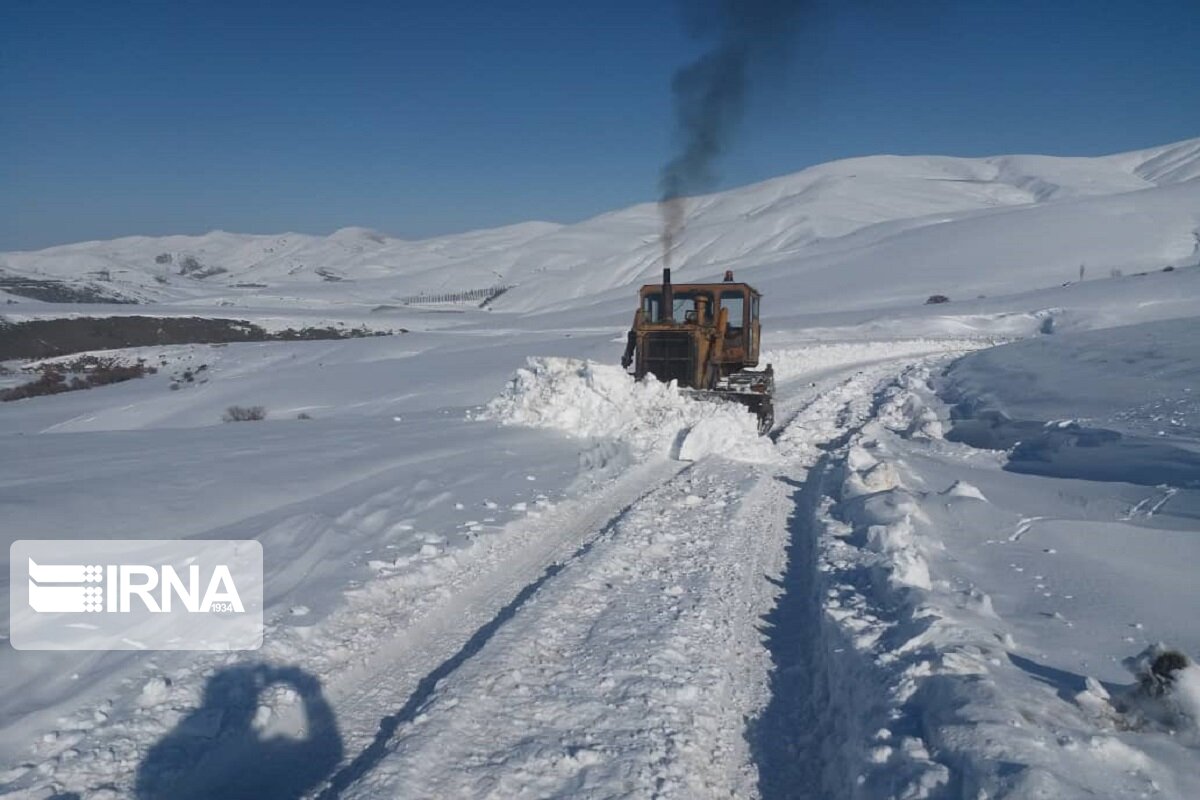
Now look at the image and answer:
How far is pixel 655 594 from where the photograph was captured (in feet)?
19.6

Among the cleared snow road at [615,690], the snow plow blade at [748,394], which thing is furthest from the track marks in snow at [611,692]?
the snow plow blade at [748,394]

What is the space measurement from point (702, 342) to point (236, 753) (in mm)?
10653

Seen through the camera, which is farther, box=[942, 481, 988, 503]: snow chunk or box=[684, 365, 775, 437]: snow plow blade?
box=[684, 365, 775, 437]: snow plow blade

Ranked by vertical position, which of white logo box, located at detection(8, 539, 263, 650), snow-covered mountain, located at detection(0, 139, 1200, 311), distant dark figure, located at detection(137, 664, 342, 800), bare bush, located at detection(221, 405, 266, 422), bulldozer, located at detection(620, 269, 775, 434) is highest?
snow-covered mountain, located at detection(0, 139, 1200, 311)

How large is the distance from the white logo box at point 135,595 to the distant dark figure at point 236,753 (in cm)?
58

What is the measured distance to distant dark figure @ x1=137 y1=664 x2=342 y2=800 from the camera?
3.72 m

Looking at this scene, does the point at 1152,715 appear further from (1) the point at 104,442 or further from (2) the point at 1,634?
(1) the point at 104,442

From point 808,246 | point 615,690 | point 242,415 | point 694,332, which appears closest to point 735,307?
point 694,332

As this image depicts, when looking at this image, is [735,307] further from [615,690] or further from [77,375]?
[77,375]

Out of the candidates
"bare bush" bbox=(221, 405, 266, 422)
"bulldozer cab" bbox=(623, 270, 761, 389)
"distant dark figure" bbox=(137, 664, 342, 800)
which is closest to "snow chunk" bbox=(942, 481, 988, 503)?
"bulldozer cab" bbox=(623, 270, 761, 389)

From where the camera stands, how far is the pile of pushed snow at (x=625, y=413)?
11359mm

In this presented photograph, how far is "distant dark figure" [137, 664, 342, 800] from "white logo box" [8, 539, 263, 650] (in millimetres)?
584

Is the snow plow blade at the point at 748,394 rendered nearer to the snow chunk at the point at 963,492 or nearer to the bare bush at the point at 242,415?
the snow chunk at the point at 963,492

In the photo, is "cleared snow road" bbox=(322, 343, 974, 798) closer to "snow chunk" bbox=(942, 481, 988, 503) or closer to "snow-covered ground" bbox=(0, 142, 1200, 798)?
"snow-covered ground" bbox=(0, 142, 1200, 798)
